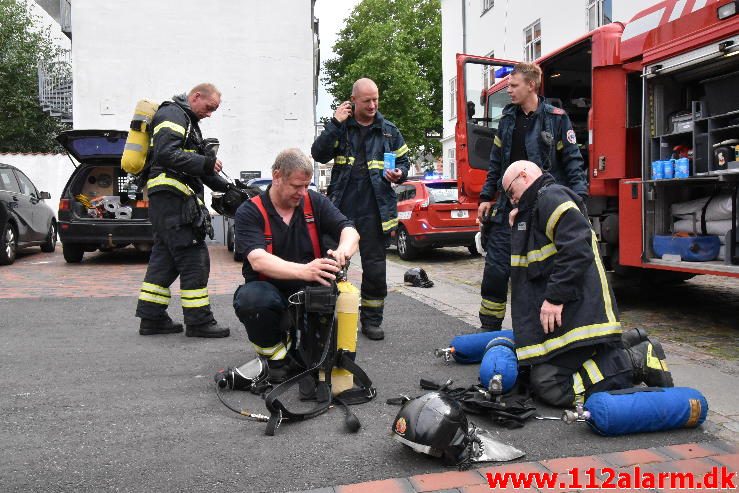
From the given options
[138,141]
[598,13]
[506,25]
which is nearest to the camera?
[138,141]

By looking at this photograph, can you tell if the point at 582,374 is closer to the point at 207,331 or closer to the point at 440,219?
the point at 207,331

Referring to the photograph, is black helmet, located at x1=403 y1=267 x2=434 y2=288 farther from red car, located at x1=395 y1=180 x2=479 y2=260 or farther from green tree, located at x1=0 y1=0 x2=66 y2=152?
green tree, located at x1=0 y1=0 x2=66 y2=152

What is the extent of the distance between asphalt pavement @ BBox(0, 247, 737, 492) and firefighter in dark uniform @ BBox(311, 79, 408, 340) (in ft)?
1.37

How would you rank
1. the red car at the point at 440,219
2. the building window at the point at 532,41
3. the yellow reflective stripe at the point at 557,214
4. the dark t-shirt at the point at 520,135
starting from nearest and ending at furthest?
the yellow reflective stripe at the point at 557,214
the dark t-shirt at the point at 520,135
the red car at the point at 440,219
the building window at the point at 532,41

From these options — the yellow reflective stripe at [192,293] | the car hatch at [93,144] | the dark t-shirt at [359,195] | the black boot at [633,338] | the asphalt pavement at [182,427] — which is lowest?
the asphalt pavement at [182,427]

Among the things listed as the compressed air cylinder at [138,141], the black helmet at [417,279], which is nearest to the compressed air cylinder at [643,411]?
the compressed air cylinder at [138,141]

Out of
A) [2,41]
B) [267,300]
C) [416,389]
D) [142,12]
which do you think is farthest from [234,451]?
[2,41]

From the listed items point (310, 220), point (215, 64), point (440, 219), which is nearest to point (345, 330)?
point (310, 220)

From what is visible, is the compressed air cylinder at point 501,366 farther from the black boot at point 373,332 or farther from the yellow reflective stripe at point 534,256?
the black boot at point 373,332

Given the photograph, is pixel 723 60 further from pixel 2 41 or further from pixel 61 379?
pixel 2 41

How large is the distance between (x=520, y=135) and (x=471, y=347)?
5.60 ft

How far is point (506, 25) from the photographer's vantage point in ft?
67.1

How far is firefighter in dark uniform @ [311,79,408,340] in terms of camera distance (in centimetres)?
515

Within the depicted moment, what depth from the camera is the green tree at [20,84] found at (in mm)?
26625
